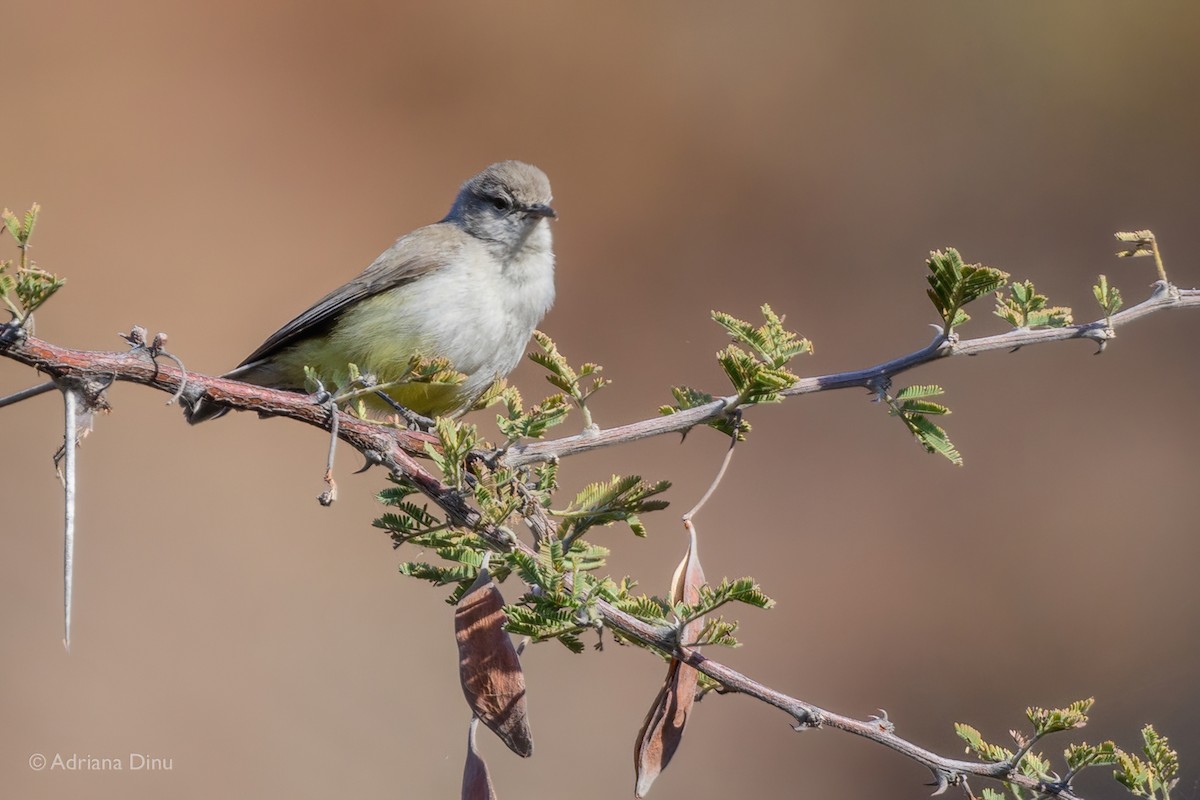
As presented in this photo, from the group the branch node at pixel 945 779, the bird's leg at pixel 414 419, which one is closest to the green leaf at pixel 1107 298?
the branch node at pixel 945 779

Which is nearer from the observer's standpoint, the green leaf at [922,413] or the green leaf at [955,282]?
the green leaf at [955,282]

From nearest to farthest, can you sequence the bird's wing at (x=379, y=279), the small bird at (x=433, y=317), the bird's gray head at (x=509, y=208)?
1. the small bird at (x=433, y=317)
2. the bird's wing at (x=379, y=279)
3. the bird's gray head at (x=509, y=208)

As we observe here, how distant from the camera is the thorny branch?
2.08 meters

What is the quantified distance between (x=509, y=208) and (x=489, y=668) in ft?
10.4

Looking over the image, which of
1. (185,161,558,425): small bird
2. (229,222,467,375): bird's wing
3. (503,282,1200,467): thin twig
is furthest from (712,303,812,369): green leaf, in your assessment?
(229,222,467,375): bird's wing

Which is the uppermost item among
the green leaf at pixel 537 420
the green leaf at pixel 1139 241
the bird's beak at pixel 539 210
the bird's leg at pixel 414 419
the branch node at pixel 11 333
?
the bird's beak at pixel 539 210

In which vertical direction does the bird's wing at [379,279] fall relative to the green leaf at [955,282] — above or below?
above

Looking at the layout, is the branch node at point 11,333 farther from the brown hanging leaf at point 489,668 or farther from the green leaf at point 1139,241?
the green leaf at point 1139,241

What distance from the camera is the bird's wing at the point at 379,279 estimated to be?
4344mm

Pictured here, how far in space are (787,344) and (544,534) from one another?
0.74 meters

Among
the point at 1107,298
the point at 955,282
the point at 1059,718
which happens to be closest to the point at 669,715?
the point at 1059,718

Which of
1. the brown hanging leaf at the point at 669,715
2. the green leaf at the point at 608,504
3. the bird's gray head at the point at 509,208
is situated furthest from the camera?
the bird's gray head at the point at 509,208

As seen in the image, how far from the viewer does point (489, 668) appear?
2.10 metres

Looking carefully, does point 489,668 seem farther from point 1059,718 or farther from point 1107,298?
point 1107,298
